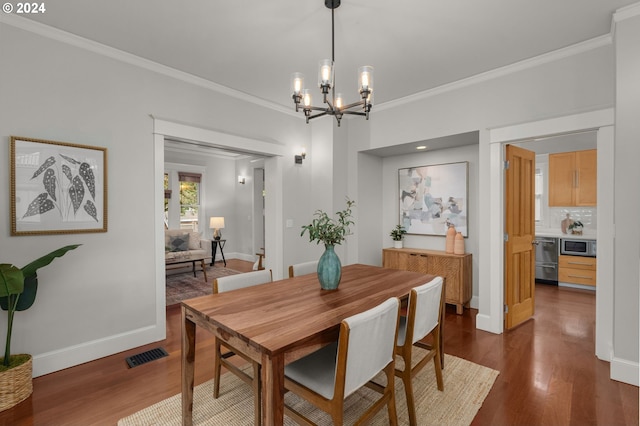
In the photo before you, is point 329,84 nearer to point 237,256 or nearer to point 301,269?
point 301,269

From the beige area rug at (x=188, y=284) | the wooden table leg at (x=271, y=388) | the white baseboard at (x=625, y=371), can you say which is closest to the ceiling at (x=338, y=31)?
the wooden table leg at (x=271, y=388)

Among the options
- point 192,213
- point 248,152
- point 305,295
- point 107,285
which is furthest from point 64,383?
point 192,213

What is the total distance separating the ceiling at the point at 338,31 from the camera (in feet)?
7.20

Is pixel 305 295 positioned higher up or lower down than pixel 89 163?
lower down

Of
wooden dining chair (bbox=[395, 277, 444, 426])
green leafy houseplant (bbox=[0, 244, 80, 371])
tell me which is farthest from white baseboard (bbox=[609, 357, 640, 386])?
green leafy houseplant (bbox=[0, 244, 80, 371])

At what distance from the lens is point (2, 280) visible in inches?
74.9

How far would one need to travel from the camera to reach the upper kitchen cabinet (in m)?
4.93

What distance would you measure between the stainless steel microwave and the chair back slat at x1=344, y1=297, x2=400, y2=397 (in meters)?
4.86

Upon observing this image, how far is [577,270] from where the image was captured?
486 cm

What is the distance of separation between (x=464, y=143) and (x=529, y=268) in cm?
172

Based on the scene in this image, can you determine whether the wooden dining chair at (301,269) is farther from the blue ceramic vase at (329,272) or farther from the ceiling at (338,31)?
the ceiling at (338,31)

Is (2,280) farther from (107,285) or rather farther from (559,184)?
(559,184)

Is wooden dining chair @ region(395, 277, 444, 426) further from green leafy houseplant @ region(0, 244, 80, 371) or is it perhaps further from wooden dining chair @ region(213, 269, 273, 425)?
green leafy houseplant @ region(0, 244, 80, 371)

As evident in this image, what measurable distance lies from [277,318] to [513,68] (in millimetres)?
3294
